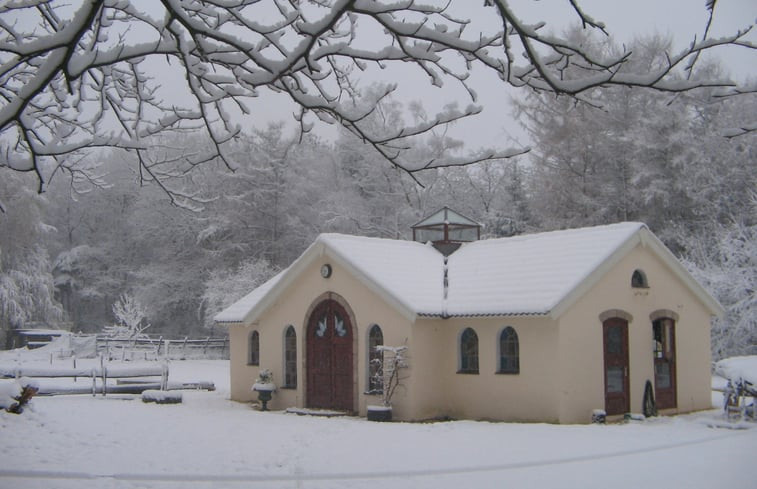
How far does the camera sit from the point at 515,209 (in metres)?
35.9

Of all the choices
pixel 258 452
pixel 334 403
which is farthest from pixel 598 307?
pixel 258 452

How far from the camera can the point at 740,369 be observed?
15.9 m

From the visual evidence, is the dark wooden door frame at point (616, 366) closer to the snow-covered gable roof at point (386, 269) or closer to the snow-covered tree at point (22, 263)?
the snow-covered gable roof at point (386, 269)

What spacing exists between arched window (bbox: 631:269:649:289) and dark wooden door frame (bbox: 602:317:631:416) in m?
0.98

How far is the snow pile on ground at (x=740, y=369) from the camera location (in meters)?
15.5

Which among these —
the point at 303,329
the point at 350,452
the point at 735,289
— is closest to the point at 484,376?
the point at 303,329

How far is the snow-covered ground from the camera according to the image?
9781mm

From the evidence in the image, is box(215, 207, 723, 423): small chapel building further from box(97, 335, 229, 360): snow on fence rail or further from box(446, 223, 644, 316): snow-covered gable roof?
box(97, 335, 229, 360): snow on fence rail

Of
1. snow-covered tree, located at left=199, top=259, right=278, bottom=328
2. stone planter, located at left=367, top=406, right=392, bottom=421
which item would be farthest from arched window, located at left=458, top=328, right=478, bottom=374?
snow-covered tree, located at left=199, top=259, right=278, bottom=328

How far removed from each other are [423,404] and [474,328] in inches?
79.6

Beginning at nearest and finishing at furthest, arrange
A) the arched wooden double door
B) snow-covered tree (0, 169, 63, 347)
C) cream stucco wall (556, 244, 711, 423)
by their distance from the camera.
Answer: cream stucco wall (556, 244, 711, 423), the arched wooden double door, snow-covered tree (0, 169, 63, 347)

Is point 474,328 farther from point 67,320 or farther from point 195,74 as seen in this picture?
point 67,320

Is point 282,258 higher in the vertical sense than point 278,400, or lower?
higher

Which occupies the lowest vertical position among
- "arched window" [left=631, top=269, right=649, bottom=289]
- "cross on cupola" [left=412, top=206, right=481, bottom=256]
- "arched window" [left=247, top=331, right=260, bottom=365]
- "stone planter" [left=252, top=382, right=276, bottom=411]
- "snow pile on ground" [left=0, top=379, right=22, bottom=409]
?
"stone planter" [left=252, top=382, right=276, bottom=411]
